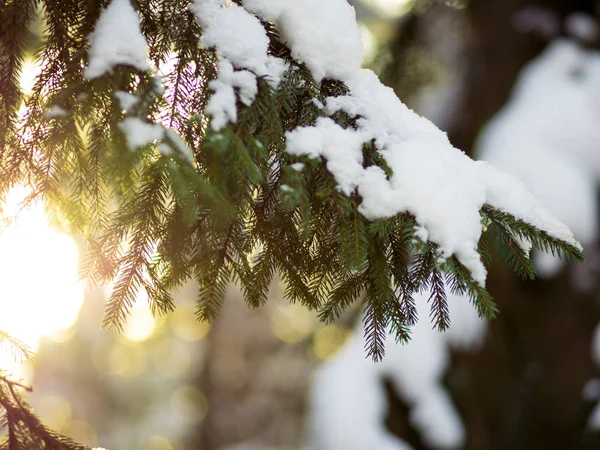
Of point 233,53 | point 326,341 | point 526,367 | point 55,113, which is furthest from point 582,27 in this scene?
point 326,341

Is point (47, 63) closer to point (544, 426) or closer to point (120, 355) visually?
point (544, 426)

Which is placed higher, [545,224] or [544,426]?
[544,426]

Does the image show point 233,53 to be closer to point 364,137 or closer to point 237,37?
point 237,37

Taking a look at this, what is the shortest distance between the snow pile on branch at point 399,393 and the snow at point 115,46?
3241 mm

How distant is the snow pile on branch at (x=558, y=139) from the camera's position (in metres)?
3.61

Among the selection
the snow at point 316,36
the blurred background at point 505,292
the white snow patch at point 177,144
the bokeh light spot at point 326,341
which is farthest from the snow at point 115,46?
the bokeh light spot at point 326,341

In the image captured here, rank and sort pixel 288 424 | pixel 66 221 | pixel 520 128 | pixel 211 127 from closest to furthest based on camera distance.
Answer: pixel 211 127, pixel 66 221, pixel 520 128, pixel 288 424

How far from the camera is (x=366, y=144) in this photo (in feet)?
4.02

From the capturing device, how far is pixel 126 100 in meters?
1.10

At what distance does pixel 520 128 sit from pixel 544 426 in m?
2.53

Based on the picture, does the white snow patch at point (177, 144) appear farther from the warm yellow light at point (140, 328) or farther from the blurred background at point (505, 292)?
the warm yellow light at point (140, 328)

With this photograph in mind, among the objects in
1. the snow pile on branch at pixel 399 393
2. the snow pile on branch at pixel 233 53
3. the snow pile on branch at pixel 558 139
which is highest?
the snow pile on branch at pixel 558 139

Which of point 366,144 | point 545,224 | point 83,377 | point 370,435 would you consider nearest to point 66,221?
point 366,144

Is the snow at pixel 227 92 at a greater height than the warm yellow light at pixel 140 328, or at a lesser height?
lesser
